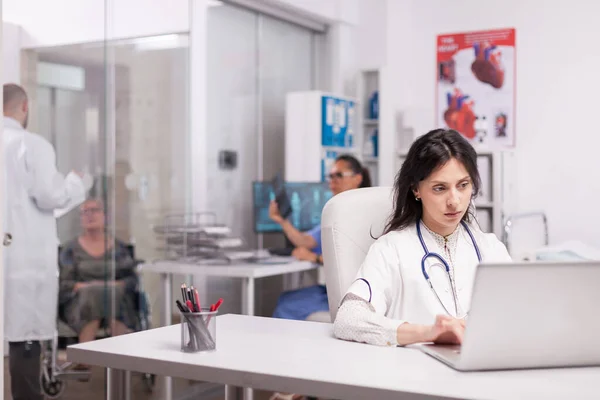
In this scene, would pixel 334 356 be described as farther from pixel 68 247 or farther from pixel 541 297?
pixel 68 247

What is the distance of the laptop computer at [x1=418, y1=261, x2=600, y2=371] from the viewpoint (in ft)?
4.60

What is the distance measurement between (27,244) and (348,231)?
1.62m

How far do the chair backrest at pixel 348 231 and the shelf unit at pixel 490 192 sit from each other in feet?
9.75

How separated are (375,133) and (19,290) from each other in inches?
125

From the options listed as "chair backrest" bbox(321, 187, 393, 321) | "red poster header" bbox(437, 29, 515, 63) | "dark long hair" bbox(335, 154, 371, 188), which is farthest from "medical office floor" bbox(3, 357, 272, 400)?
"red poster header" bbox(437, 29, 515, 63)

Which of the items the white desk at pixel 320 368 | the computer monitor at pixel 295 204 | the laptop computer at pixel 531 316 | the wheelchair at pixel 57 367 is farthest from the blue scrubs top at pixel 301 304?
the laptop computer at pixel 531 316

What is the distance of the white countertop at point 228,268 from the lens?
4.01 meters

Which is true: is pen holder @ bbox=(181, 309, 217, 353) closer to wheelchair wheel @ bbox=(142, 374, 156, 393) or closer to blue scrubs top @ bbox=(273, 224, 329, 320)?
blue scrubs top @ bbox=(273, 224, 329, 320)

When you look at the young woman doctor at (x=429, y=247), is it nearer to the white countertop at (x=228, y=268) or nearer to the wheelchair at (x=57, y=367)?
the wheelchair at (x=57, y=367)

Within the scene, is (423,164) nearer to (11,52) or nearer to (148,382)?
(11,52)

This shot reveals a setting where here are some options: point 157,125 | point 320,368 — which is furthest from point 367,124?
point 320,368

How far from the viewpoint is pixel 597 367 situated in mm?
1544

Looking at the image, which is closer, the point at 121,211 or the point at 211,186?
the point at 121,211

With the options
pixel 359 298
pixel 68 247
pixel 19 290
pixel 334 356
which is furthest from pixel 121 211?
pixel 334 356
